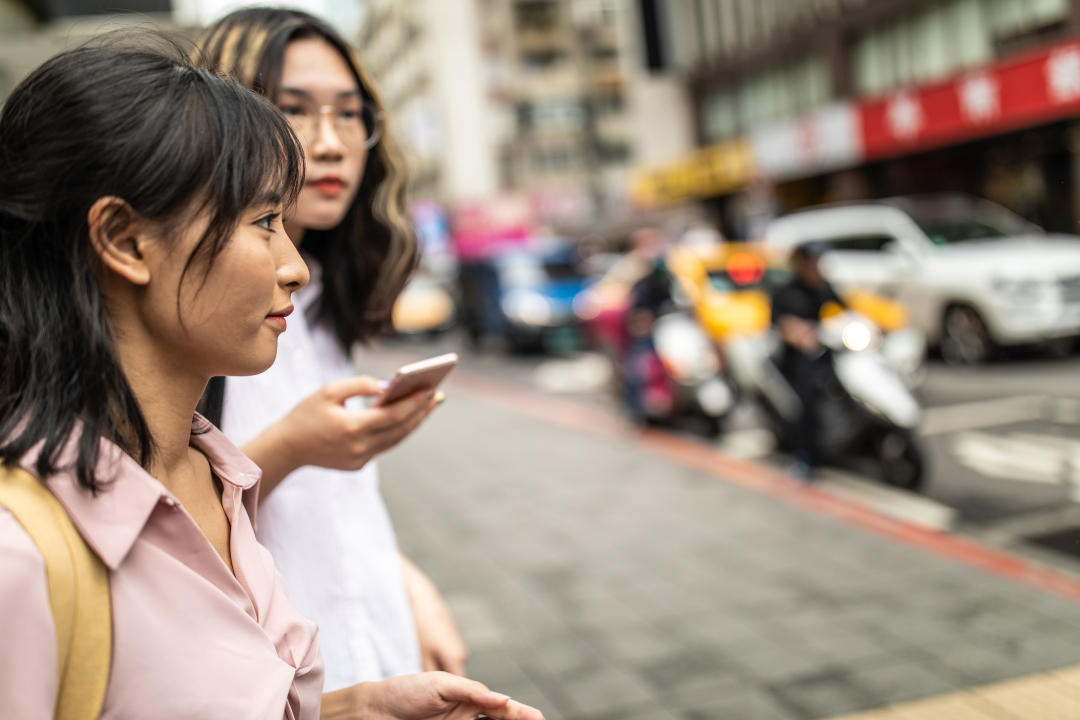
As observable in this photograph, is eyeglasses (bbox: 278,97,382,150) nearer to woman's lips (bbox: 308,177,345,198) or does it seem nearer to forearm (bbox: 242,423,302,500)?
woman's lips (bbox: 308,177,345,198)

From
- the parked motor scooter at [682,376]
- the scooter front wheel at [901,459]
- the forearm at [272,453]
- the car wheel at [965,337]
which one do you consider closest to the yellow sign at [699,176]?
the car wheel at [965,337]

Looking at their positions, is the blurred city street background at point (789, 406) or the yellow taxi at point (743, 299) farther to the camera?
the yellow taxi at point (743, 299)

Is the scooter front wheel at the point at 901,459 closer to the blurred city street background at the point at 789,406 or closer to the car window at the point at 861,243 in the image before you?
the blurred city street background at the point at 789,406

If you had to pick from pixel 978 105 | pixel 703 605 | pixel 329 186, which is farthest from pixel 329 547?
pixel 978 105

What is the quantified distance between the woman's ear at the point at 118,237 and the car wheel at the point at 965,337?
440 inches

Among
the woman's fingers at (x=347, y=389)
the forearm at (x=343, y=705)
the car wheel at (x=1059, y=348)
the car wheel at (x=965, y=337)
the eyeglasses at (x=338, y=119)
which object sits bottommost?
the car wheel at (x=1059, y=348)

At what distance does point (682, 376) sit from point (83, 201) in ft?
27.7

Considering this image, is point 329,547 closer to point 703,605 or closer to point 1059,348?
point 703,605

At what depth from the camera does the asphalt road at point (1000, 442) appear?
5.84 meters

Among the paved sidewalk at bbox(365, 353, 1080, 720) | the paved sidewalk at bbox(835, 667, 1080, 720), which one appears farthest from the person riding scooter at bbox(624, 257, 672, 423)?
the paved sidewalk at bbox(835, 667, 1080, 720)

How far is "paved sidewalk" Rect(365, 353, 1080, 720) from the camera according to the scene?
374cm

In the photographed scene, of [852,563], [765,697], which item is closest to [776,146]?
[852,563]

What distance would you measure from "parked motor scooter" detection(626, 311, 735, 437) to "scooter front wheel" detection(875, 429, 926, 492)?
2266 mm

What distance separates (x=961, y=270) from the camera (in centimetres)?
1119
